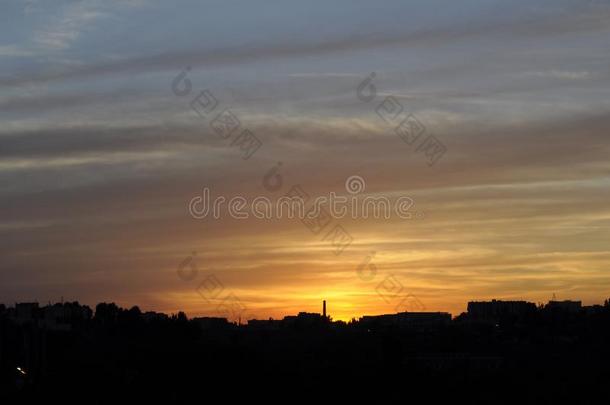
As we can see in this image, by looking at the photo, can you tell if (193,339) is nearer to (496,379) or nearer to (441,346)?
(441,346)

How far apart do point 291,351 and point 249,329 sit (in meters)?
Answer: 61.9

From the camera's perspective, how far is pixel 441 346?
110000mm

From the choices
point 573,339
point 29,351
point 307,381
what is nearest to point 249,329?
point 573,339

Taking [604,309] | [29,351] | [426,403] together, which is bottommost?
Answer: [426,403]

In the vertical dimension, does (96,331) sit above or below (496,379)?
above

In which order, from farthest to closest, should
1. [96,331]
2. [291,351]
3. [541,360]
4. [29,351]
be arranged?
[96,331] → [291,351] → [541,360] → [29,351]

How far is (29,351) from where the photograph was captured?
8238cm

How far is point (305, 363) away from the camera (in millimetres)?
86625

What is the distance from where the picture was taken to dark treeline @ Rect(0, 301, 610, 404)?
65812mm

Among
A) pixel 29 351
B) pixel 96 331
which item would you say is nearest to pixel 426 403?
pixel 29 351

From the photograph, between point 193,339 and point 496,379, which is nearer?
point 496,379

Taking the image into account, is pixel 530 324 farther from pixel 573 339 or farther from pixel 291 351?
pixel 291 351

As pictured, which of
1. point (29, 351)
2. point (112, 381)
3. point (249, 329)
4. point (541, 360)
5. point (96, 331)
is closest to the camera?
point (112, 381)

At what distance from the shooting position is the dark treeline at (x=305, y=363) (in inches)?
2591
